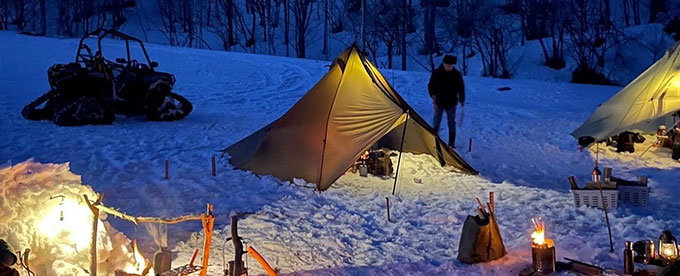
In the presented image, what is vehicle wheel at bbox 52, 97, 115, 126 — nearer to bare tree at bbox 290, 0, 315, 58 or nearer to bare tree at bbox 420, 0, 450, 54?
bare tree at bbox 420, 0, 450, 54

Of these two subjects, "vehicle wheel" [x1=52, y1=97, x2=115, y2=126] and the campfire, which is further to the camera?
"vehicle wheel" [x1=52, y1=97, x2=115, y2=126]

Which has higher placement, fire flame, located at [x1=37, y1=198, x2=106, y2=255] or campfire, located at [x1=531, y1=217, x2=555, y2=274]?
fire flame, located at [x1=37, y1=198, x2=106, y2=255]

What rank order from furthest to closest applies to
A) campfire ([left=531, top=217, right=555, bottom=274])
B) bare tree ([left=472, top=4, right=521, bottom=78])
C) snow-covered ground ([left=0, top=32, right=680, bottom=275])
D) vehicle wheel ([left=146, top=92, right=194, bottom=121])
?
1. bare tree ([left=472, top=4, right=521, bottom=78])
2. vehicle wheel ([left=146, top=92, right=194, bottom=121])
3. snow-covered ground ([left=0, top=32, right=680, bottom=275])
4. campfire ([left=531, top=217, right=555, bottom=274])

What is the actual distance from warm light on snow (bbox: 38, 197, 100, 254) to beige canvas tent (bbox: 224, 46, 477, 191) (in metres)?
3.66

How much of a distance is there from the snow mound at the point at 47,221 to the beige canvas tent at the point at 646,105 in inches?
302

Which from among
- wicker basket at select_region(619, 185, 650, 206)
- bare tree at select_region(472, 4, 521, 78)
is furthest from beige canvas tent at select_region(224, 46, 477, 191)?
bare tree at select_region(472, 4, 521, 78)

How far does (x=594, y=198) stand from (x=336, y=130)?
9.59 ft

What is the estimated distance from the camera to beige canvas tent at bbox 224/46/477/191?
7.15 meters

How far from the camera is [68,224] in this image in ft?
11.1

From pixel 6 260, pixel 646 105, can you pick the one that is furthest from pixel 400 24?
pixel 6 260

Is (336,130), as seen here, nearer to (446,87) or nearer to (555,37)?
(446,87)

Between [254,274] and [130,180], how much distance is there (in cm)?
332

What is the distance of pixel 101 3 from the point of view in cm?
4075

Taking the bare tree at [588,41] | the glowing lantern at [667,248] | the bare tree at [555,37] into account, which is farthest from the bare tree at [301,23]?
the glowing lantern at [667,248]
